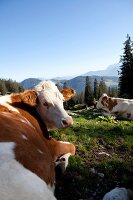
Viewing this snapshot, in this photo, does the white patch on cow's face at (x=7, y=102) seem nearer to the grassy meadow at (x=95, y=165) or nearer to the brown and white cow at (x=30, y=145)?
the brown and white cow at (x=30, y=145)


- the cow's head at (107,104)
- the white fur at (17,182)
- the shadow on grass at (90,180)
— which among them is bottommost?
the cow's head at (107,104)

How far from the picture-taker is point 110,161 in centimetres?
955

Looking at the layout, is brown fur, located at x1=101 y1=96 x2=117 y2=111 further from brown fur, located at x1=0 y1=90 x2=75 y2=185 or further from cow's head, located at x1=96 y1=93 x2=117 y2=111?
brown fur, located at x1=0 y1=90 x2=75 y2=185

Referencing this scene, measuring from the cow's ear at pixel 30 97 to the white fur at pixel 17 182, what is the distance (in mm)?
3816

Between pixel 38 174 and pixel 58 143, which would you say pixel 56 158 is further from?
pixel 38 174

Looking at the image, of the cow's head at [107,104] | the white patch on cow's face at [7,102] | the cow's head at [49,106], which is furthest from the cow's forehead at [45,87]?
the cow's head at [107,104]

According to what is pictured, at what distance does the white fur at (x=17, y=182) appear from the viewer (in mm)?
4402

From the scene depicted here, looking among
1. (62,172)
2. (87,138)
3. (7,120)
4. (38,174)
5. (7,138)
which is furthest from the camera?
(87,138)

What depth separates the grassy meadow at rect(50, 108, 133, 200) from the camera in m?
7.99

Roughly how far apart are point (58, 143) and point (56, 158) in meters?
0.43

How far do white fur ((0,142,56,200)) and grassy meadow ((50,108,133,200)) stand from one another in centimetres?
278

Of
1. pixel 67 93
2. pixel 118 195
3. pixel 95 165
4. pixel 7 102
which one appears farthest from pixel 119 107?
pixel 118 195

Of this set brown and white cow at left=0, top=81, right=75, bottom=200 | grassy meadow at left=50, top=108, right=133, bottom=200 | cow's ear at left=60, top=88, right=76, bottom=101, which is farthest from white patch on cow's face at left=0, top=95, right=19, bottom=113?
grassy meadow at left=50, top=108, right=133, bottom=200

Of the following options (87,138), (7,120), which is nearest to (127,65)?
(87,138)
